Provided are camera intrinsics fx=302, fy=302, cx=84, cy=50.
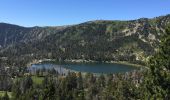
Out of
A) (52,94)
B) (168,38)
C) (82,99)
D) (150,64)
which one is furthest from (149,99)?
(82,99)

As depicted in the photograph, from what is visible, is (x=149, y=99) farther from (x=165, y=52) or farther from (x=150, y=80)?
(x=165, y=52)

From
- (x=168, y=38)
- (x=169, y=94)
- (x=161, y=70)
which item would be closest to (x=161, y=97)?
(x=169, y=94)

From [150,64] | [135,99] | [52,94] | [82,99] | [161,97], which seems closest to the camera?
[161,97]

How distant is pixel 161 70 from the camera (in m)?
45.0

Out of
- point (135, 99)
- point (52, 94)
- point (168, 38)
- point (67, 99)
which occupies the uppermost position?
point (168, 38)

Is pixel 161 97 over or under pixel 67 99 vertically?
over

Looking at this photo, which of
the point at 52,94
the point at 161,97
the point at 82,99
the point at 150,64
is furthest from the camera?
the point at 82,99

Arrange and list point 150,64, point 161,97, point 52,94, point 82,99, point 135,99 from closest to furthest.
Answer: point 161,97, point 150,64, point 52,94, point 135,99, point 82,99

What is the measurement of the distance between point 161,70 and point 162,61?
1.35 m

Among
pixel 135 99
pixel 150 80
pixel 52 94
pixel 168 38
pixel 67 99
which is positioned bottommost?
pixel 67 99

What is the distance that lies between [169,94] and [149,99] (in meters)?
3.61

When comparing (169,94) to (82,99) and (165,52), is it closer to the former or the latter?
(165,52)

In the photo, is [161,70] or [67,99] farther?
[67,99]

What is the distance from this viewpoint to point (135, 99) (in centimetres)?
10281
